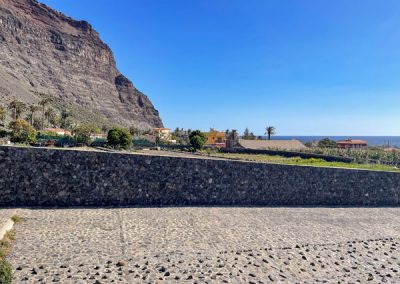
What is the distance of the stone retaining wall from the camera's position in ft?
29.3

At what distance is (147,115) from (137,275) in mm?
169348

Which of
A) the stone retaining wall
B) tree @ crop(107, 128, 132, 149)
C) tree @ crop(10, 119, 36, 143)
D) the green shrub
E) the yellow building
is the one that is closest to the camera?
the green shrub

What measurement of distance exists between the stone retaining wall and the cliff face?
82.2 meters

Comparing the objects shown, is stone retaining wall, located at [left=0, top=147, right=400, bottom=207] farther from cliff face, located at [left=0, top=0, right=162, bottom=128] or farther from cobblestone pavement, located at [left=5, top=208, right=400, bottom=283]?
cliff face, located at [left=0, top=0, right=162, bottom=128]

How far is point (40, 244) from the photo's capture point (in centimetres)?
623

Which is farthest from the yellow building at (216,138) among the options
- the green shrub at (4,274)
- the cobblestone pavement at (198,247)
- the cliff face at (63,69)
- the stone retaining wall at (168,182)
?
the green shrub at (4,274)

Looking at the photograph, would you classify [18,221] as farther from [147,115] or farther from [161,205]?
[147,115]

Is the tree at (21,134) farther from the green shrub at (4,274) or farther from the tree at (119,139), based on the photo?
the green shrub at (4,274)

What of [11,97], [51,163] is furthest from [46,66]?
[51,163]

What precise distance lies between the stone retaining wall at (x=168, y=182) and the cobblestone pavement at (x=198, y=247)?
623 mm

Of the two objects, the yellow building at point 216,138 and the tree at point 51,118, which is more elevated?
the tree at point 51,118

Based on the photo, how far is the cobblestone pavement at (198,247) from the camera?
5.34m

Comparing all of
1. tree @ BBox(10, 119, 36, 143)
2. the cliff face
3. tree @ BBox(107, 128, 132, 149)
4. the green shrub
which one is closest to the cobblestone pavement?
the green shrub

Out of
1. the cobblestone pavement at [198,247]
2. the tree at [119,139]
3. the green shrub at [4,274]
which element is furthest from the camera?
the tree at [119,139]
